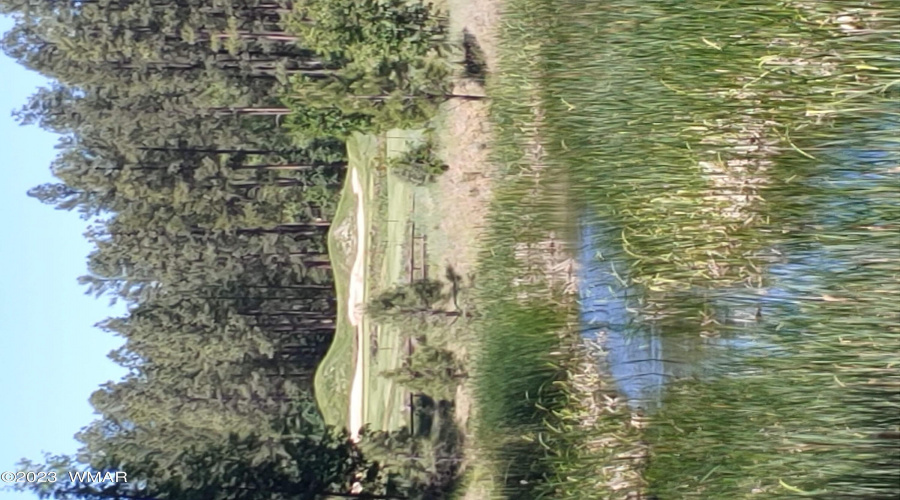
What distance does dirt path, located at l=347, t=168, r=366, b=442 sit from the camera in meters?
14.2

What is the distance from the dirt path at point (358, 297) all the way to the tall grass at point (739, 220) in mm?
6125

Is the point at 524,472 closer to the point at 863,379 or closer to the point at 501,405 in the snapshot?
the point at 501,405

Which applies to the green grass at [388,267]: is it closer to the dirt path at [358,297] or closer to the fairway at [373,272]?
the fairway at [373,272]

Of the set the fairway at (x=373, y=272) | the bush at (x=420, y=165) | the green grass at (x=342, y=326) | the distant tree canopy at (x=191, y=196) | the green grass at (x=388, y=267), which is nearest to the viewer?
the bush at (x=420, y=165)

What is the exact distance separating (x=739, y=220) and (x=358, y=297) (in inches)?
377

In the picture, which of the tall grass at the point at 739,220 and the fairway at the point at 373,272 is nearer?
the tall grass at the point at 739,220

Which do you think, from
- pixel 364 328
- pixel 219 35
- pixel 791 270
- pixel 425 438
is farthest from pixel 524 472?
pixel 219 35

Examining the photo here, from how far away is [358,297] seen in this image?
47.8 feet

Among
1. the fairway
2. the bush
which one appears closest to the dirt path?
the fairway

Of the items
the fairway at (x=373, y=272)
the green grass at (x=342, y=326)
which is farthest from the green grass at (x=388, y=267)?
the green grass at (x=342, y=326)

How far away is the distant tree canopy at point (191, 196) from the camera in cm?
1697

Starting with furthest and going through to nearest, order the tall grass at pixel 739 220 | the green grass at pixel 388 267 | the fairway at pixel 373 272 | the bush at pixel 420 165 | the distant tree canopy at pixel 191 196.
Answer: the distant tree canopy at pixel 191 196, the fairway at pixel 373 272, the green grass at pixel 388 267, the bush at pixel 420 165, the tall grass at pixel 739 220

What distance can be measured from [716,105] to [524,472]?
4.53m

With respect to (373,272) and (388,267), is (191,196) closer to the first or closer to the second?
(373,272)
